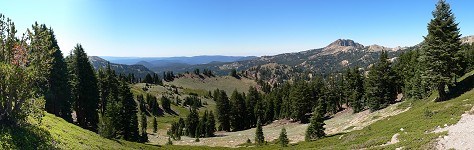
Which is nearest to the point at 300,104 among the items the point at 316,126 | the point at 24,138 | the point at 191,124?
the point at 191,124

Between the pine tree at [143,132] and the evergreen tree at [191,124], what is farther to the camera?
the evergreen tree at [191,124]

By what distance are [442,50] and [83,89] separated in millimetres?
68368

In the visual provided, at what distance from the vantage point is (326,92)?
111750 mm

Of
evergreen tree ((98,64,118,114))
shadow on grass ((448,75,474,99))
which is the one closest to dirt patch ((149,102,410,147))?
shadow on grass ((448,75,474,99))

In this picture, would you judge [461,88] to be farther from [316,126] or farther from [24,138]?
[24,138]

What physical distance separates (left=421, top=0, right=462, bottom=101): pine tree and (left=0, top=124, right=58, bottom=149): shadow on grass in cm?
4563

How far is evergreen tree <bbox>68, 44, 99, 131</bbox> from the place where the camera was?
217 ft

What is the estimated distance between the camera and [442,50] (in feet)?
134

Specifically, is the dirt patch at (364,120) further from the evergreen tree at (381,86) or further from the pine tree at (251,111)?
the pine tree at (251,111)

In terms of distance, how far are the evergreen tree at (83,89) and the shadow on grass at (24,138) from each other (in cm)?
4640

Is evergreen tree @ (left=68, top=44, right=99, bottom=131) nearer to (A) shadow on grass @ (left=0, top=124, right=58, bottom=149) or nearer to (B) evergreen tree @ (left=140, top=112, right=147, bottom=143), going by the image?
(B) evergreen tree @ (left=140, top=112, right=147, bottom=143)

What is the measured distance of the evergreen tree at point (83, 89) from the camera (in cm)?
6606

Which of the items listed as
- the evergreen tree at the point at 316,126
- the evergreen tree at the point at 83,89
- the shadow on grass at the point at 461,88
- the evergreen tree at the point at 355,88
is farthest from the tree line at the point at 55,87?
the evergreen tree at the point at 355,88

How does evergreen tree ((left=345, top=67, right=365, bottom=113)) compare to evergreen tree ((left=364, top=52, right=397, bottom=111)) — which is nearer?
evergreen tree ((left=364, top=52, right=397, bottom=111))
